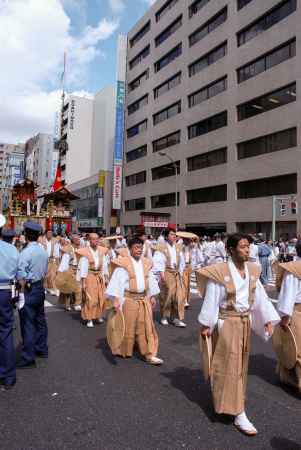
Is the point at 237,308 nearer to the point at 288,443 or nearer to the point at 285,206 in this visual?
the point at 288,443

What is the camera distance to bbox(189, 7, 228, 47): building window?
32.8 m

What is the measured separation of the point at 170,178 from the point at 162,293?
32.3 m

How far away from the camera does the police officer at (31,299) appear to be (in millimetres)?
4707

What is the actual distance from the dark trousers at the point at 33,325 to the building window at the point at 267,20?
28.4 metres

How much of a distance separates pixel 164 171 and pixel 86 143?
3408cm

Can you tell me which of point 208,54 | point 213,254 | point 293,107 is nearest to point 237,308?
point 213,254

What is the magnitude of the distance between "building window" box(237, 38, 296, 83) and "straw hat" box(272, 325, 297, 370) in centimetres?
2642

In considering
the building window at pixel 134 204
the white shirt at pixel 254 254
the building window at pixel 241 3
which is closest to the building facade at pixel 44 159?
the building window at pixel 134 204

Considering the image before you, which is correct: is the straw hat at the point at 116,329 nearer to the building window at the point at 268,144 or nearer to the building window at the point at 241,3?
the building window at the point at 268,144

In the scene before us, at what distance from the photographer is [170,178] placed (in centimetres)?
3916

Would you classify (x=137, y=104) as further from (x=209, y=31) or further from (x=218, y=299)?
(x=218, y=299)

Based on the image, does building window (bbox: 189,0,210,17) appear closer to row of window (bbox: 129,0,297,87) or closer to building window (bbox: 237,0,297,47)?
row of window (bbox: 129,0,297,87)

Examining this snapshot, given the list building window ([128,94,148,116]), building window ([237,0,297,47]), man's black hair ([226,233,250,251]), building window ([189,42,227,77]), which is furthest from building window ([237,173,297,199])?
man's black hair ([226,233,250,251])

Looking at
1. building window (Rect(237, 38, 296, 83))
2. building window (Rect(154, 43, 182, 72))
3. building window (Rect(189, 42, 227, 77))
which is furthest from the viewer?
building window (Rect(154, 43, 182, 72))
